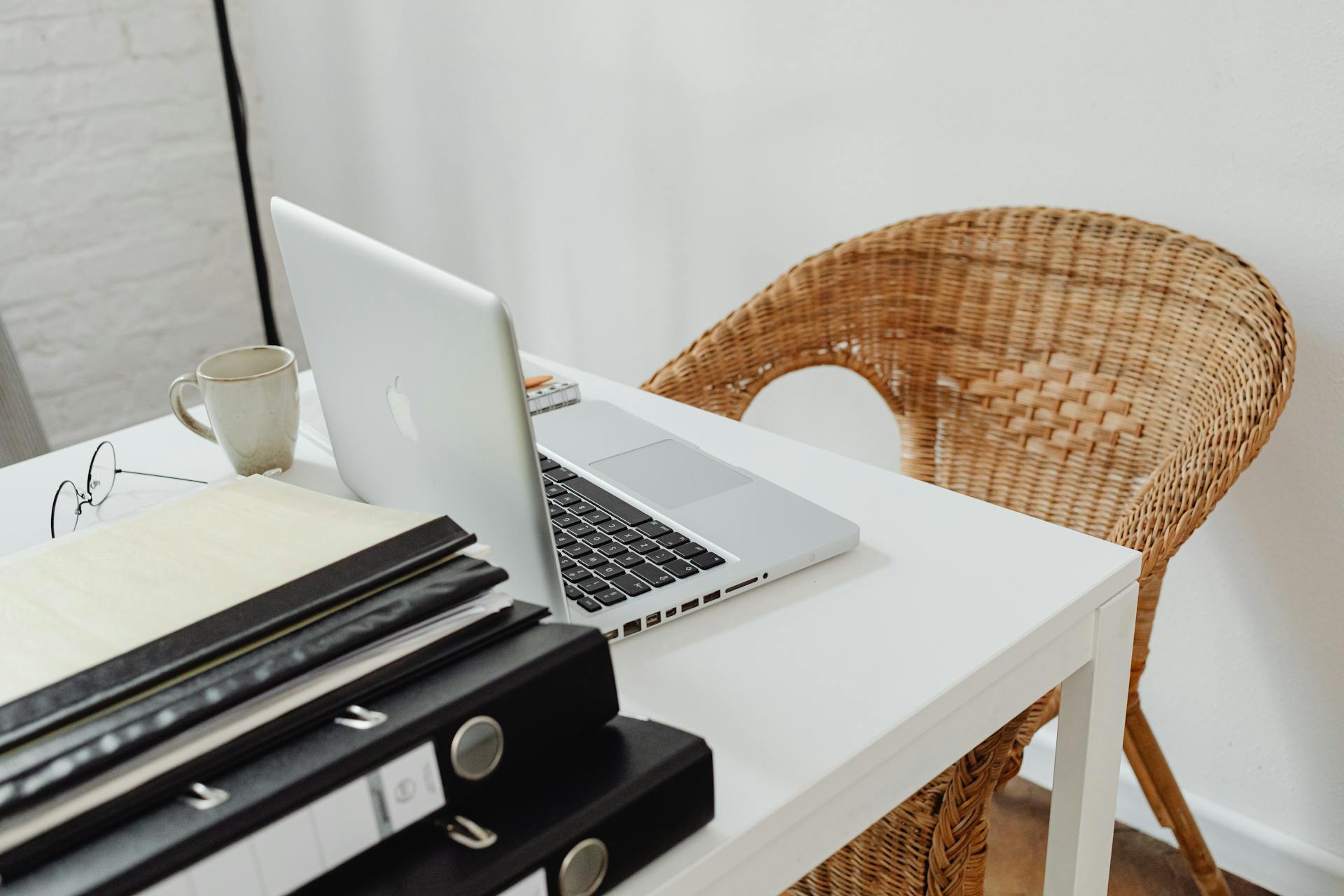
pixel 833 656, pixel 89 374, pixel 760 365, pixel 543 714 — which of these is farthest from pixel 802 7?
pixel 89 374

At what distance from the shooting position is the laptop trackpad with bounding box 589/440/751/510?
33.5 inches

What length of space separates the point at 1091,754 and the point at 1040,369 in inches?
21.5

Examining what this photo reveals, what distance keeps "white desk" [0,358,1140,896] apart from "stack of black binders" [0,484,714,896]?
52mm

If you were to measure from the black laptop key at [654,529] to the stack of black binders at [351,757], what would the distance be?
22 centimetres

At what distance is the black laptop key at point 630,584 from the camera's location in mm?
723

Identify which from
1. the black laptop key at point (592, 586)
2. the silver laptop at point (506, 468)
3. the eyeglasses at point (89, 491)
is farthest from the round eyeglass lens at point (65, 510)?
the black laptop key at point (592, 586)

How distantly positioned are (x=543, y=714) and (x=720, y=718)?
0.13 meters

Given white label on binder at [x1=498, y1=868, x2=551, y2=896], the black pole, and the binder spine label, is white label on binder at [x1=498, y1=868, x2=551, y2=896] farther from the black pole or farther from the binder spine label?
the black pole

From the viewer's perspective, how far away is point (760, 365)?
127cm

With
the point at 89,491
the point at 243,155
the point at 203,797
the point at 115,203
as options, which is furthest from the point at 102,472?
the point at 115,203

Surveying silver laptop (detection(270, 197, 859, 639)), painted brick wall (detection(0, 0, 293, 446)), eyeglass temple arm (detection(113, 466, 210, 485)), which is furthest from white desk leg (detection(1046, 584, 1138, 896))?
painted brick wall (detection(0, 0, 293, 446))

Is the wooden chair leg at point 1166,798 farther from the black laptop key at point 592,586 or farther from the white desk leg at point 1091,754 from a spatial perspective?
the black laptop key at point 592,586

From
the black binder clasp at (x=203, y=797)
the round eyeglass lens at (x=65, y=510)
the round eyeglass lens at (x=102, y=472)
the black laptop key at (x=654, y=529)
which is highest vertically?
the black binder clasp at (x=203, y=797)

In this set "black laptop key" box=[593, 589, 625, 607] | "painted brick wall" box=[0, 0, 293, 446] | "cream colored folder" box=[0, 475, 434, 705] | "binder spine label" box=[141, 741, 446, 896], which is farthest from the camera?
"painted brick wall" box=[0, 0, 293, 446]
